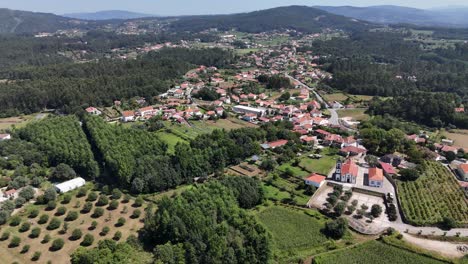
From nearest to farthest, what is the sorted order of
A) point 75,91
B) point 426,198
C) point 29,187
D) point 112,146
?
point 426,198 < point 29,187 < point 112,146 < point 75,91

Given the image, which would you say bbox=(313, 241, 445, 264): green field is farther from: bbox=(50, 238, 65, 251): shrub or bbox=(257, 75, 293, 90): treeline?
bbox=(257, 75, 293, 90): treeline

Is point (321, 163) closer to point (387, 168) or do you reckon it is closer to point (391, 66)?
point (387, 168)

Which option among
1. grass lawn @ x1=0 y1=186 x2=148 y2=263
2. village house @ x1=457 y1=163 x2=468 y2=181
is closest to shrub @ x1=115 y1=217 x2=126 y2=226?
grass lawn @ x1=0 y1=186 x2=148 y2=263

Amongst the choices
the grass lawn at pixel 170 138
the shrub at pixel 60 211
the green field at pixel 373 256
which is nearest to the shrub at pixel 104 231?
the shrub at pixel 60 211

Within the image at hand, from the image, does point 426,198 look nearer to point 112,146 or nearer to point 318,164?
point 318,164

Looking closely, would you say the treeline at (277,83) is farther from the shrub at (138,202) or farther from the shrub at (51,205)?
the shrub at (51,205)

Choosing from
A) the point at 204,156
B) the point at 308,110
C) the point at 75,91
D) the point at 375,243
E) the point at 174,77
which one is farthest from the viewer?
the point at 174,77

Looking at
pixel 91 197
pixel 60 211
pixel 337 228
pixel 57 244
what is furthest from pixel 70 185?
pixel 337 228

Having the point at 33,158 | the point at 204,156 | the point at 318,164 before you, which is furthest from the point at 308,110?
the point at 33,158
